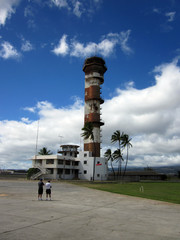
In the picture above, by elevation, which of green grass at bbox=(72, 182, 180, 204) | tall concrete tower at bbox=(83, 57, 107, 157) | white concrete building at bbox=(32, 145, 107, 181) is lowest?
green grass at bbox=(72, 182, 180, 204)

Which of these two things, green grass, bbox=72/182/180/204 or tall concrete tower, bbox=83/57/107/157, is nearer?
green grass, bbox=72/182/180/204

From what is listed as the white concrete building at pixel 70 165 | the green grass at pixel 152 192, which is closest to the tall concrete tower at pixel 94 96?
the white concrete building at pixel 70 165

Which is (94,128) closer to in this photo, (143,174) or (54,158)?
(54,158)

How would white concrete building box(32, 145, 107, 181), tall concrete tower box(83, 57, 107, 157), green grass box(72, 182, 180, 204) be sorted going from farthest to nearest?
tall concrete tower box(83, 57, 107, 157), white concrete building box(32, 145, 107, 181), green grass box(72, 182, 180, 204)

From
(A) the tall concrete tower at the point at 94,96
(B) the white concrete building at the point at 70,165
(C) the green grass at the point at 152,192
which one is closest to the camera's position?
(C) the green grass at the point at 152,192

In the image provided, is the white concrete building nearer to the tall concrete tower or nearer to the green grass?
the tall concrete tower

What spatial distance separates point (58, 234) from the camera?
302 inches

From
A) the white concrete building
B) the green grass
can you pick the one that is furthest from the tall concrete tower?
the green grass

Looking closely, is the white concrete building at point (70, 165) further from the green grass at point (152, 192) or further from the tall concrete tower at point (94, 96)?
the green grass at point (152, 192)

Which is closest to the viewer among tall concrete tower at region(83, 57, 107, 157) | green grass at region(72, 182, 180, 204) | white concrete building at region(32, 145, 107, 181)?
green grass at region(72, 182, 180, 204)

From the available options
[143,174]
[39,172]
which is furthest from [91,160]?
[143,174]

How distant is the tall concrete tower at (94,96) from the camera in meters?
66.8

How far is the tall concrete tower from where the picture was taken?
66812 mm

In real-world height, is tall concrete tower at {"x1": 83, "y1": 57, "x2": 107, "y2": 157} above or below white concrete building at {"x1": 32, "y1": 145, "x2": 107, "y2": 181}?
above
